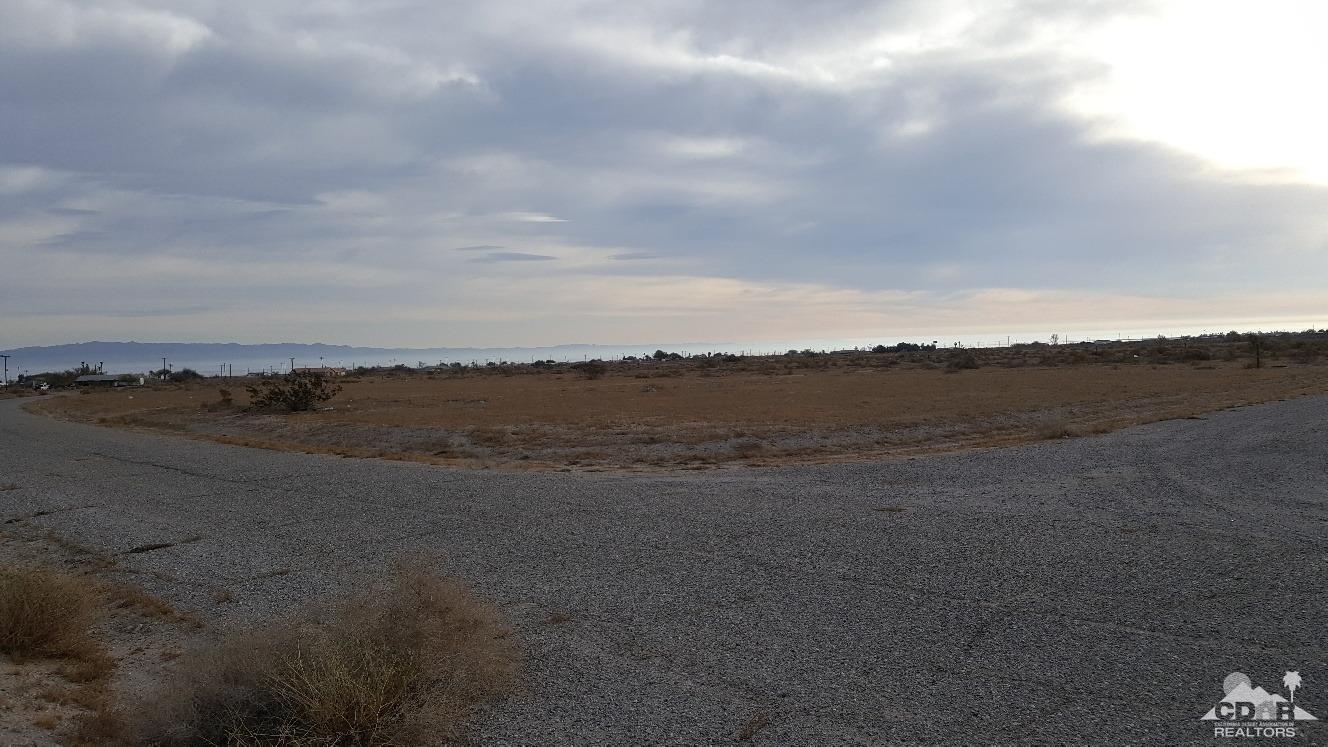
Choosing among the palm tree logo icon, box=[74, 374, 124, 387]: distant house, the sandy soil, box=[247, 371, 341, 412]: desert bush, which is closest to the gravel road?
the palm tree logo icon

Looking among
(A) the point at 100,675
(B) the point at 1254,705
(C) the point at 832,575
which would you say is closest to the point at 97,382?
(A) the point at 100,675

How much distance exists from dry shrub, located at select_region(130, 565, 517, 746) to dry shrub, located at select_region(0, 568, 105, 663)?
1911 millimetres

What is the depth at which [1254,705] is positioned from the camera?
532cm

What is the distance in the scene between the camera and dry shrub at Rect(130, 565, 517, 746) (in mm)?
5047

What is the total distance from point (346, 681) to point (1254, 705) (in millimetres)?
5570

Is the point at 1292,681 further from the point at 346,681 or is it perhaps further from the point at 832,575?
the point at 346,681

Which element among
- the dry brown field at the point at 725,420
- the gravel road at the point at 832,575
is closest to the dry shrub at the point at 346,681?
the gravel road at the point at 832,575

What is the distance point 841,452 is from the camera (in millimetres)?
21938

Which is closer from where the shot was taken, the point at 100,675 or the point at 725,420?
the point at 100,675

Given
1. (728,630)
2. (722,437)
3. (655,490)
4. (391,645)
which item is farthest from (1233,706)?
(722,437)

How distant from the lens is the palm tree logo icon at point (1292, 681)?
548cm

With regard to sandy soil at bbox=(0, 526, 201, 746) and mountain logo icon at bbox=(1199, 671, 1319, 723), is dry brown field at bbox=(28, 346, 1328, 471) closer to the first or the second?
sandy soil at bbox=(0, 526, 201, 746)

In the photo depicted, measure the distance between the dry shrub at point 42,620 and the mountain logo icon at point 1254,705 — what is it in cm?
812

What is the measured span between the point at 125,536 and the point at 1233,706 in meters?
13.3
